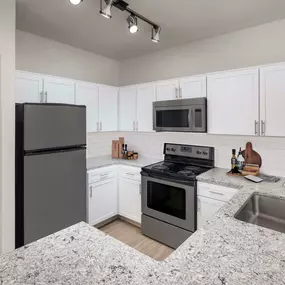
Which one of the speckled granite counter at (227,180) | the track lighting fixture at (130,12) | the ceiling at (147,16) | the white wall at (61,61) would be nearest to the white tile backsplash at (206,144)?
the speckled granite counter at (227,180)

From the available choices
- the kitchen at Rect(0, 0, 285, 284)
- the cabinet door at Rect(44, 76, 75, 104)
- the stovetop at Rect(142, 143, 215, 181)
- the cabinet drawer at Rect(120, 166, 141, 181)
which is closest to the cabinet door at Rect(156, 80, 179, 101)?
the kitchen at Rect(0, 0, 285, 284)

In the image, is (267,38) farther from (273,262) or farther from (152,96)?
(273,262)

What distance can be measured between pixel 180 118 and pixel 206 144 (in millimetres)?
556

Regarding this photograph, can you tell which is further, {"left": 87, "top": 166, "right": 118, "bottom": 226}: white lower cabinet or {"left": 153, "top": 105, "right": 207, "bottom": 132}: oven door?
{"left": 87, "top": 166, "right": 118, "bottom": 226}: white lower cabinet

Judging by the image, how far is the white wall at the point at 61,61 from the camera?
271cm

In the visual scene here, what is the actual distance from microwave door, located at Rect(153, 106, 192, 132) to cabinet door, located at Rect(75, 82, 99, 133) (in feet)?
2.99

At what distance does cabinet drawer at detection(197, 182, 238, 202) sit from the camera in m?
2.16

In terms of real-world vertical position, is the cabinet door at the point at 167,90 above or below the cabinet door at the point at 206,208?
above

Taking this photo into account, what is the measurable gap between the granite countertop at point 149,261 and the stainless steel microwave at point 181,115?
5.47 feet

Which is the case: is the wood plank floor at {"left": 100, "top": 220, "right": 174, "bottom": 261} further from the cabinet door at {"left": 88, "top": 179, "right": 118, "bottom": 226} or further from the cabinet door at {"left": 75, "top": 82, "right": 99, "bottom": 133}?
the cabinet door at {"left": 75, "top": 82, "right": 99, "bottom": 133}

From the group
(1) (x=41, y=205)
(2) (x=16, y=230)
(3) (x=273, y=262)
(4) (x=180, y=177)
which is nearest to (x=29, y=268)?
(3) (x=273, y=262)

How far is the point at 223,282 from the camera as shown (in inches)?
28.7

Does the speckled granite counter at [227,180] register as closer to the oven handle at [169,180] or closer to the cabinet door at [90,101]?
the oven handle at [169,180]

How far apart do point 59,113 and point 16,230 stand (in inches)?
50.2
